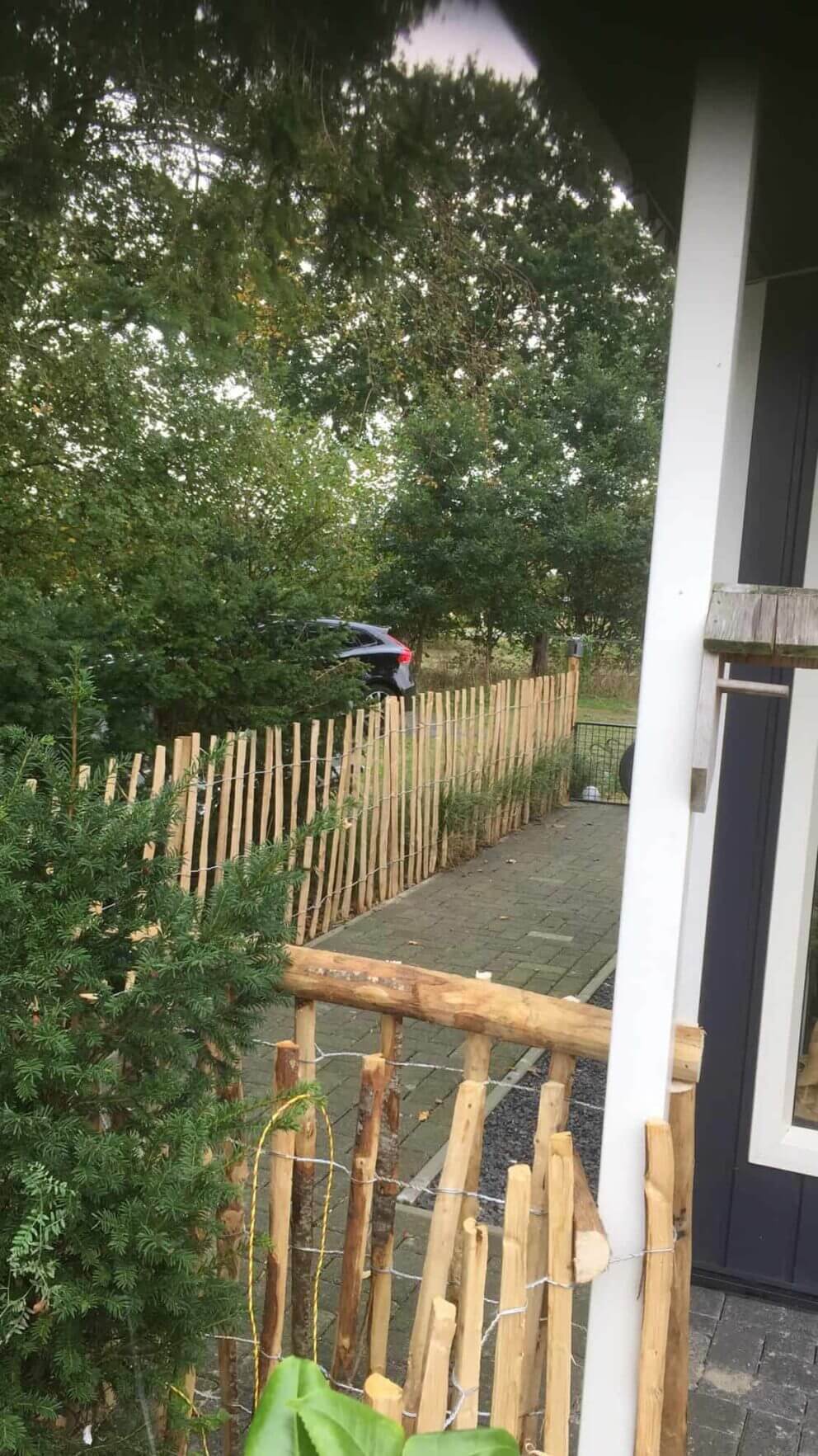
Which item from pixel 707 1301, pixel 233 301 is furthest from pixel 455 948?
pixel 233 301

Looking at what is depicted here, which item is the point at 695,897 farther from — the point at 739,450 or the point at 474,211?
the point at 474,211

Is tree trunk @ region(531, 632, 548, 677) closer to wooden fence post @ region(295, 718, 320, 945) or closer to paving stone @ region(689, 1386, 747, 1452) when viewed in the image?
wooden fence post @ region(295, 718, 320, 945)

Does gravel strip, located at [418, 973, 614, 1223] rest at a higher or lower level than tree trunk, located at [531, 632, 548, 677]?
lower

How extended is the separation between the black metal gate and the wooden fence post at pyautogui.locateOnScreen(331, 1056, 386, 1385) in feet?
31.5

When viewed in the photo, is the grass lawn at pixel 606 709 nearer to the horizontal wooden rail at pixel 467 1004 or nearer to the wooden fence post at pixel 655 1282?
the horizontal wooden rail at pixel 467 1004

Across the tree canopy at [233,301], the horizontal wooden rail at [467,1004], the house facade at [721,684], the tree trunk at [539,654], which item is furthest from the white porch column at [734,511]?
the tree trunk at [539,654]

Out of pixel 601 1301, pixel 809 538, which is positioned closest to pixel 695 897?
pixel 809 538

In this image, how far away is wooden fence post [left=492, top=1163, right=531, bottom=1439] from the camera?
1.60 metres

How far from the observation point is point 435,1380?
1.58 m

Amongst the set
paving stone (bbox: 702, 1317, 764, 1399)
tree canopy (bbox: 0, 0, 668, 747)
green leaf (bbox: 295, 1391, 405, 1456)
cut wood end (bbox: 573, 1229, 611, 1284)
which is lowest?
Result: paving stone (bbox: 702, 1317, 764, 1399)

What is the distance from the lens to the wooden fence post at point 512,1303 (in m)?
1.60

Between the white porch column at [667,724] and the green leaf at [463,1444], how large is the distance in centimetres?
34

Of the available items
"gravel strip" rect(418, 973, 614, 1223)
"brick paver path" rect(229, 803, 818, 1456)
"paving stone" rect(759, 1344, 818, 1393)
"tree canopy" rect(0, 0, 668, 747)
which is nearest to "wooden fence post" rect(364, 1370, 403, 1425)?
"brick paver path" rect(229, 803, 818, 1456)

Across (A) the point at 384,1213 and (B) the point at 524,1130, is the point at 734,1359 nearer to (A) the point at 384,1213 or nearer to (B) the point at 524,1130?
(A) the point at 384,1213
